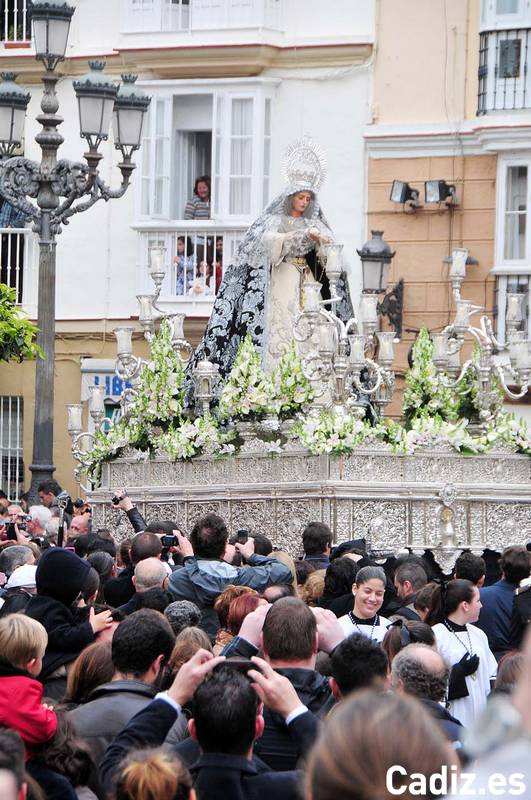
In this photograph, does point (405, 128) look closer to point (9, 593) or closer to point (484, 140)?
point (484, 140)

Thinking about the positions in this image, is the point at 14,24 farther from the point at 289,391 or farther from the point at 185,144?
the point at 289,391

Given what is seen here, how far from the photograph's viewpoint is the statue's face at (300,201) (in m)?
15.4

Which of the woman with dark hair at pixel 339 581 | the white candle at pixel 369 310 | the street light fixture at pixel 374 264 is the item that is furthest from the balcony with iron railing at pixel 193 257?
the woman with dark hair at pixel 339 581

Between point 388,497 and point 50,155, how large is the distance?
3.93m

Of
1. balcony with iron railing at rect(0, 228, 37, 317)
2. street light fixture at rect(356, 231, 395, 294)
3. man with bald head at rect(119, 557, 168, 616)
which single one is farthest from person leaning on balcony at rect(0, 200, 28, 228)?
man with bald head at rect(119, 557, 168, 616)

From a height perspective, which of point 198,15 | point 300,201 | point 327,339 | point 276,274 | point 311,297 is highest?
point 198,15

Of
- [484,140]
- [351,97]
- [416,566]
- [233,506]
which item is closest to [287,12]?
[351,97]

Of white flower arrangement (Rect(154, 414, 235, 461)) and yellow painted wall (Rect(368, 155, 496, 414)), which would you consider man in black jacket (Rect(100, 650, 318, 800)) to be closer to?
white flower arrangement (Rect(154, 414, 235, 461))

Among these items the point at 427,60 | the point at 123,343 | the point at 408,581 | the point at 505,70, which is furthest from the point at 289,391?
the point at 427,60

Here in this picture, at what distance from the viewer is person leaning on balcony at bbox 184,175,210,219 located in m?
23.9

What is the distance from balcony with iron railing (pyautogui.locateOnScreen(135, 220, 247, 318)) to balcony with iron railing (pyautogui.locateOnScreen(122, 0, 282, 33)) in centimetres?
244

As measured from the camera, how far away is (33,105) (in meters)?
25.0

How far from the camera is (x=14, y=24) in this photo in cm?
2483

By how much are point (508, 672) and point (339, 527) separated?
727 cm
